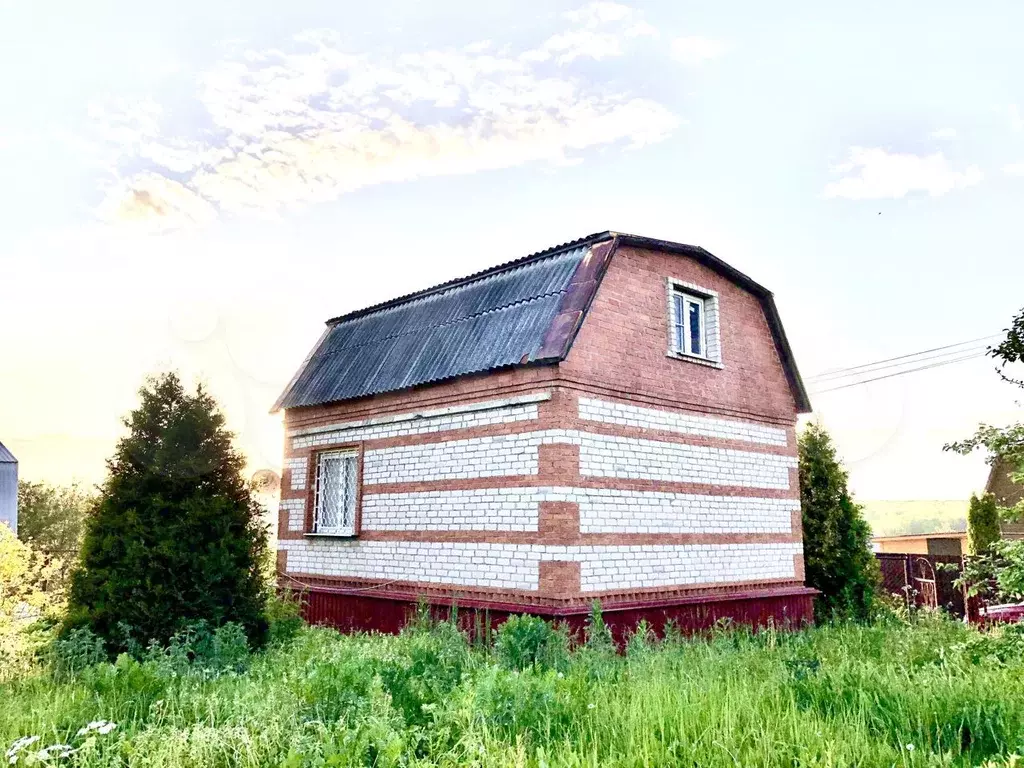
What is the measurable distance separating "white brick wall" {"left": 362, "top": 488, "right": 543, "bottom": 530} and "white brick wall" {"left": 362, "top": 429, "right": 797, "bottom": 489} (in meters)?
0.26

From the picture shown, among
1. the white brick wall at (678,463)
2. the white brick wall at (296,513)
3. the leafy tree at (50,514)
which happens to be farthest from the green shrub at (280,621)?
the leafy tree at (50,514)

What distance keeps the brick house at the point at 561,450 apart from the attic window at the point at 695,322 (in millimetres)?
35

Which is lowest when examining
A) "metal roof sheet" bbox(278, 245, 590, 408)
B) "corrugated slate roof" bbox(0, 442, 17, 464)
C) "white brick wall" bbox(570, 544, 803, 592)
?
"white brick wall" bbox(570, 544, 803, 592)

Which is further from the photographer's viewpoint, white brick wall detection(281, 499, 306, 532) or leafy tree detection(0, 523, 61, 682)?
white brick wall detection(281, 499, 306, 532)

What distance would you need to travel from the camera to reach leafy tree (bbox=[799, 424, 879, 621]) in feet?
44.4

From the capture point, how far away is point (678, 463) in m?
11.0

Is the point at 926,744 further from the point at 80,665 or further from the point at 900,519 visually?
the point at 900,519

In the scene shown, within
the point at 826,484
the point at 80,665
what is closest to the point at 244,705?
the point at 80,665

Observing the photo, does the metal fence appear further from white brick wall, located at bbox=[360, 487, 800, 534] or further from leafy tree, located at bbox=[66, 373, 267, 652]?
leafy tree, located at bbox=[66, 373, 267, 652]

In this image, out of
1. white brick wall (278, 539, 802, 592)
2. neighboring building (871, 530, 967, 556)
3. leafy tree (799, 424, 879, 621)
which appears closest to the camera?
white brick wall (278, 539, 802, 592)

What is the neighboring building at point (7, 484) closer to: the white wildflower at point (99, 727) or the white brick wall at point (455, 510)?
the white brick wall at point (455, 510)

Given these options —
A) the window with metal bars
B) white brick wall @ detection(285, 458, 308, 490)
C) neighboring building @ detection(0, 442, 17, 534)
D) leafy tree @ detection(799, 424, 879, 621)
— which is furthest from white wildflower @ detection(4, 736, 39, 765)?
neighboring building @ detection(0, 442, 17, 534)

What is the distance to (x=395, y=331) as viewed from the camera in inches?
511

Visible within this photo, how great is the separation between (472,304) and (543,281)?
1473 mm
